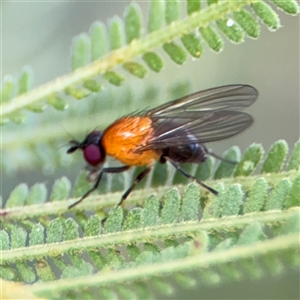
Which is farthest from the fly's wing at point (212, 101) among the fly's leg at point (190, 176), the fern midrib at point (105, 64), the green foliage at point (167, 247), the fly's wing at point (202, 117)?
the green foliage at point (167, 247)

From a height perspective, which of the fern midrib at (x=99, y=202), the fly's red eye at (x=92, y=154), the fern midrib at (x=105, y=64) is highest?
the fern midrib at (x=105, y=64)

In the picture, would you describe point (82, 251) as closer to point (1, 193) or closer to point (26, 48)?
point (1, 193)

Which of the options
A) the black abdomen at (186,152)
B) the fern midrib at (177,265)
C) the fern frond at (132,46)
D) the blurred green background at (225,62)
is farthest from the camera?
the blurred green background at (225,62)

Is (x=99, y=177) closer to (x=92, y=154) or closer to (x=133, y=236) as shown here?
(x=92, y=154)

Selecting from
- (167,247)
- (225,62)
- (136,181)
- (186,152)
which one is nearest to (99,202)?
(136,181)

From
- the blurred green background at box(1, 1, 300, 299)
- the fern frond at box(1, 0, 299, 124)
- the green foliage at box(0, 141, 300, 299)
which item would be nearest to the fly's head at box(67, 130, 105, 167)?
the fern frond at box(1, 0, 299, 124)

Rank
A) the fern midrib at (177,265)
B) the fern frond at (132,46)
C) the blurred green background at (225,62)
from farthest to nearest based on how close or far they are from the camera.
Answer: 1. the blurred green background at (225,62)
2. the fern frond at (132,46)
3. the fern midrib at (177,265)

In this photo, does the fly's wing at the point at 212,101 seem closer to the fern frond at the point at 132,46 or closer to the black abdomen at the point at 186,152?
the black abdomen at the point at 186,152
